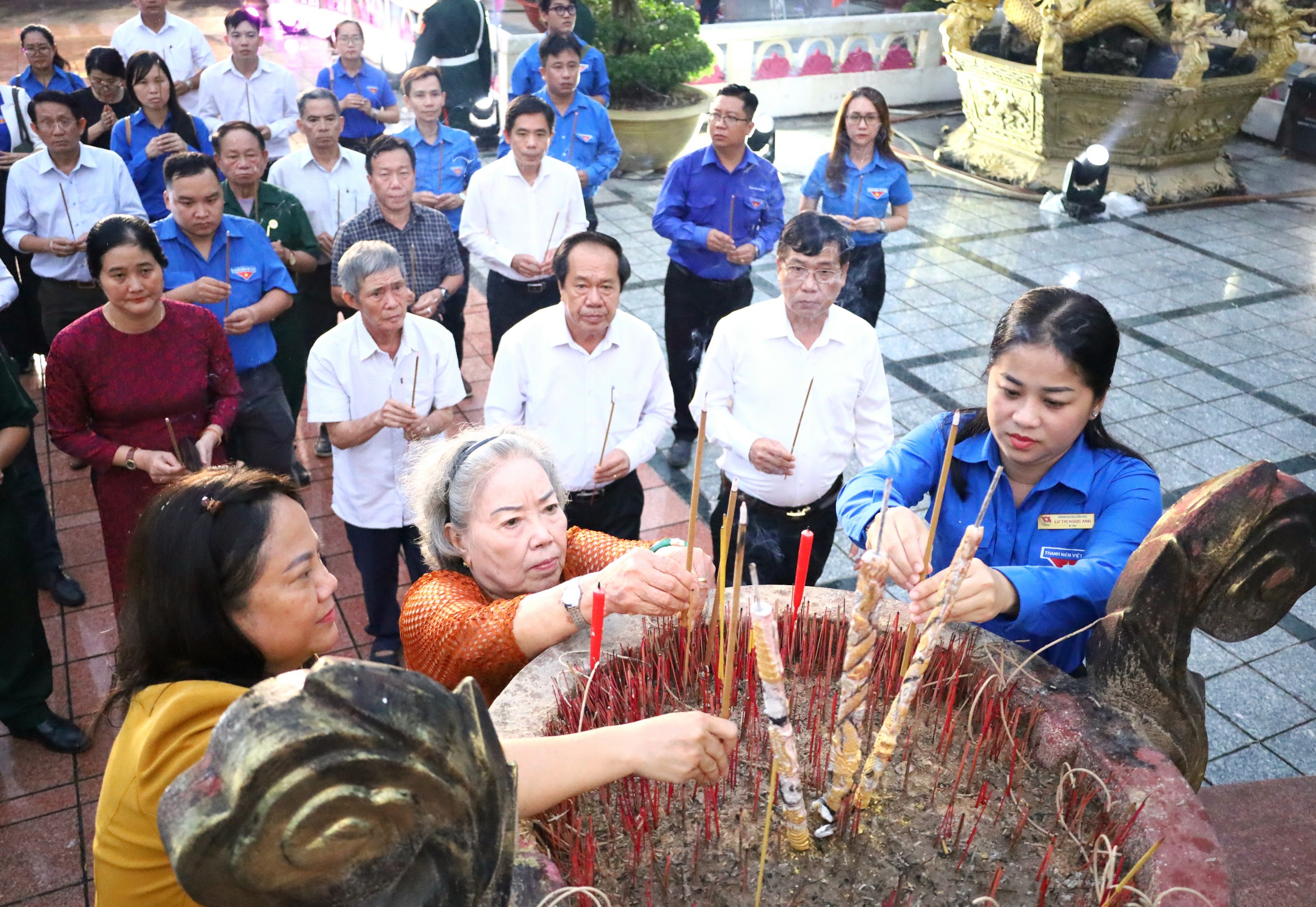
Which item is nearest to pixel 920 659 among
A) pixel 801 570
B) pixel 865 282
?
pixel 801 570

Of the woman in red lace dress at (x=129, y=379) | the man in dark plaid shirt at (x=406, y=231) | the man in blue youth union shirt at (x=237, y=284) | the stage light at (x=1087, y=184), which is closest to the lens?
the woman in red lace dress at (x=129, y=379)

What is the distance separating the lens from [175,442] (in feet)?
10.4

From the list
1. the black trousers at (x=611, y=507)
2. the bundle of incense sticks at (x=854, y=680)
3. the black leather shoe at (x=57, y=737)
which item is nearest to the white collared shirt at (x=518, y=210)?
the black trousers at (x=611, y=507)

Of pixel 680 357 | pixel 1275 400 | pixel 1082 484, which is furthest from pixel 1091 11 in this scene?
pixel 1082 484

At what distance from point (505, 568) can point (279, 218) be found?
2.90 m

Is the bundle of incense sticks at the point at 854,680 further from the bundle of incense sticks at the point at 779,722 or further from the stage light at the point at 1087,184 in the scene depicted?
the stage light at the point at 1087,184

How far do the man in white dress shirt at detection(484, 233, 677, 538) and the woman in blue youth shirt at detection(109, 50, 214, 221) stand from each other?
2641 millimetres

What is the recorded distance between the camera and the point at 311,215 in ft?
15.5

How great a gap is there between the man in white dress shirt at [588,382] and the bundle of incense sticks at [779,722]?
66.1 inches

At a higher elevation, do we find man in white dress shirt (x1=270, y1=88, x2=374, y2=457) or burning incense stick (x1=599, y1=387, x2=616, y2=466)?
man in white dress shirt (x1=270, y1=88, x2=374, y2=457)

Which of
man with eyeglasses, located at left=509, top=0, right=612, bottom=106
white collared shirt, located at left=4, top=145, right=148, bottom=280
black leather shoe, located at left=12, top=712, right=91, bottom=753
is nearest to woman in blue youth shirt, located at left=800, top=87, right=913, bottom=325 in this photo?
man with eyeglasses, located at left=509, top=0, right=612, bottom=106

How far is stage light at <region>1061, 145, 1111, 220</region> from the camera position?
8273mm

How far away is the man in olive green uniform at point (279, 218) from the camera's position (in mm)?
4172

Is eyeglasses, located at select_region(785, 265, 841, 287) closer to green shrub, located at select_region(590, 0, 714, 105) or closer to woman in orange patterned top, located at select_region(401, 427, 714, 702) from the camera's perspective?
woman in orange patterned top, located at select_region(401, 427, 714, 702)
